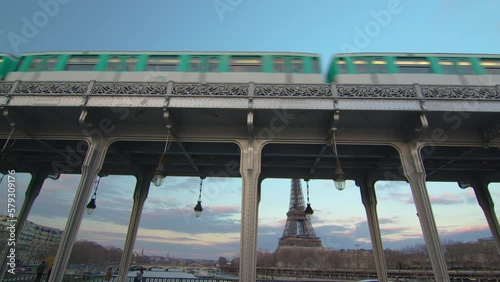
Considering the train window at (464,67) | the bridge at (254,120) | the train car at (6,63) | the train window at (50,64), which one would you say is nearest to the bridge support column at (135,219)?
the bridge at (254,120)

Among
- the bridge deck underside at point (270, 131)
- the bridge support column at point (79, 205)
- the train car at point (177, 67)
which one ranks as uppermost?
the train car at point (177, 67)

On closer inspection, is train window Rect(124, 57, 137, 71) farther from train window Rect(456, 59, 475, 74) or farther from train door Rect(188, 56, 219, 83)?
train window Rect(456, 59, 475, 74)

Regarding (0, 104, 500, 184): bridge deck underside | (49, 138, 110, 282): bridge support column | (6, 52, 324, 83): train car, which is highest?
(6, 52, 324, 83): train car

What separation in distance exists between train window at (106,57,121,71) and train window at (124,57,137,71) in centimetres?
40

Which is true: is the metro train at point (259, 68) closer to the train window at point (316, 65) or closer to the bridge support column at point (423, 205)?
the train window at point (316, 65)

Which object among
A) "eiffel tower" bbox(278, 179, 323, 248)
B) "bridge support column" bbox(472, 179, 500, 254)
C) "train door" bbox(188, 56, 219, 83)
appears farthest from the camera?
"eiffel tower" bbox(278, 179, 323, 248)

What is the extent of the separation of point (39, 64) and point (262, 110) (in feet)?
41.0

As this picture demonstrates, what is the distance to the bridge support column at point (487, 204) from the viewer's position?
13623 mm

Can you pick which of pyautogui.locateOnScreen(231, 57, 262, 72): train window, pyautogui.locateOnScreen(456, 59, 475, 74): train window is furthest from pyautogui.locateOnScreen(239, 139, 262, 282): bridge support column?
pyautogui.locateOnScreen(456, 59, 475, 74): train window

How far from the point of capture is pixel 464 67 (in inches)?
496

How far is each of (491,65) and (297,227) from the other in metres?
77.0

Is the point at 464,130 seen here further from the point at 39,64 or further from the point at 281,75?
the point at 39,64

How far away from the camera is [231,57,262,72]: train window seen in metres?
12.7

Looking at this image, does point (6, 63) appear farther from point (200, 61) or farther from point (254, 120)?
point (254, 120)
